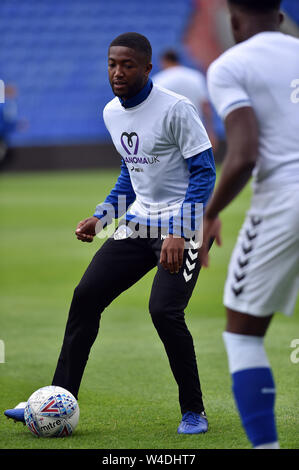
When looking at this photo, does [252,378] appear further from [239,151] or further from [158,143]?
[158,143]

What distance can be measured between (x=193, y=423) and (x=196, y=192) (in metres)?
1.30

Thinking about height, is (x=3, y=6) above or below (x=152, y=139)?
below

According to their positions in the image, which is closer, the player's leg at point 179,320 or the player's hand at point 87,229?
the player's leg at point 179,320

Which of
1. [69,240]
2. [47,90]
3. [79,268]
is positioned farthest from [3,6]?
[79,268]

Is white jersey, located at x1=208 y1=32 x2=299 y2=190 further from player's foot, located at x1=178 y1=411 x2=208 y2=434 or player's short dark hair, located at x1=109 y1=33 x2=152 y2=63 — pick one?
player's foot, located at x1=178 y1=411 x2=208 y2=434

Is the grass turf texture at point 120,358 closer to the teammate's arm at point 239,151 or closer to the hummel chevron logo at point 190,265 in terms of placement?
the hummel chevron logo at point 190,265

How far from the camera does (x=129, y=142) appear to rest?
470 cm

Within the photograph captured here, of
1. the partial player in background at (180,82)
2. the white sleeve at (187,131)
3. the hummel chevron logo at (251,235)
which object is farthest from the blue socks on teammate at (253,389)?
the partial player in background at (180,82)

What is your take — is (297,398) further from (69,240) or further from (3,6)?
(3,6)

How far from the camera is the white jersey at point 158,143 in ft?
14.8

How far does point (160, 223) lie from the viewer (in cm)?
473


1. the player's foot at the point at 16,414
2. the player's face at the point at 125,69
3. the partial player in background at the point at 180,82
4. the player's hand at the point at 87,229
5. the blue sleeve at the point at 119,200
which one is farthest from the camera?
the partial player in background at the point at 180,82

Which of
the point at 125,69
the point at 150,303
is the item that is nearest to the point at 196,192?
the point at 150,303

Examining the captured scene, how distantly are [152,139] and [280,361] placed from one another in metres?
2.56
